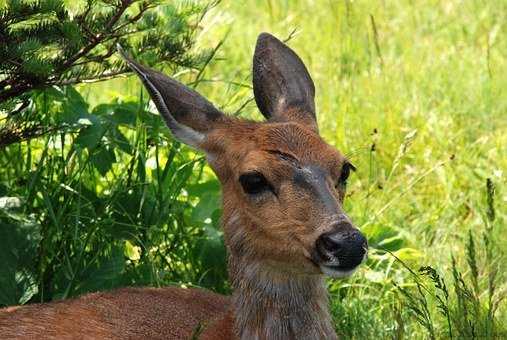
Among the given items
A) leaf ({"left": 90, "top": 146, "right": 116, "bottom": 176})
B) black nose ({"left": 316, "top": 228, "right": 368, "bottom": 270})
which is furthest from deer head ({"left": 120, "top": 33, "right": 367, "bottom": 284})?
leaf ({"left": 90, "top": 146, "right": 116, "bottom": 176})

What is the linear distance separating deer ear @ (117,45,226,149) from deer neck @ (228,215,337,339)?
53cm

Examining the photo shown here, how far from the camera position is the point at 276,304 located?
18.6ft

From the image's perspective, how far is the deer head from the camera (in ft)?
17.4

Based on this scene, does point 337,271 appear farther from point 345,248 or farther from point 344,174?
point 344,174

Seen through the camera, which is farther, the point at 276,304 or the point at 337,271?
the point at 276,304

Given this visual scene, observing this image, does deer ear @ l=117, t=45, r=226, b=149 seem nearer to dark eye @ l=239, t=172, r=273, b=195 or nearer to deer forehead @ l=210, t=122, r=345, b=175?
deer forehead @ l=210, t=122, r=345, b=175

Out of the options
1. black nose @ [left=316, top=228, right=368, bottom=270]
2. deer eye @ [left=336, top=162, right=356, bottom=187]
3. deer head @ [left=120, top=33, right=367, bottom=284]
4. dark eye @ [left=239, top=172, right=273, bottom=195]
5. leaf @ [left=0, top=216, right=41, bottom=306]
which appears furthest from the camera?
leaf @ [left=0, top=216, right=41, bottom=306]

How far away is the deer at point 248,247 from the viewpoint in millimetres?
5469

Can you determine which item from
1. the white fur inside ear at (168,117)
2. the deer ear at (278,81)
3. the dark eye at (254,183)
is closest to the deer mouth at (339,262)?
the dark eye at (254,183)

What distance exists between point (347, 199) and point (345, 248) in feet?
7.40

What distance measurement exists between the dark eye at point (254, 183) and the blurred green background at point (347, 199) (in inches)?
25.8

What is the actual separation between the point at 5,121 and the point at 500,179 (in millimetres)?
2559

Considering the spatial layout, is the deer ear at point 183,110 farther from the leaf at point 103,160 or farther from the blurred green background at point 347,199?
the leaf at point 103,160

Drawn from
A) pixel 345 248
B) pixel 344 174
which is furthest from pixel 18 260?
pixel 345 248
